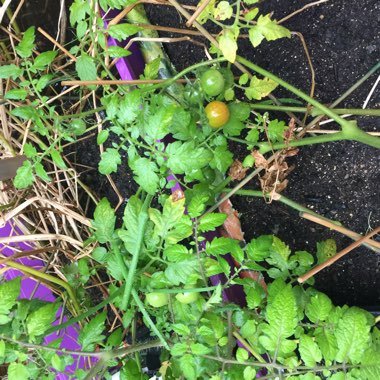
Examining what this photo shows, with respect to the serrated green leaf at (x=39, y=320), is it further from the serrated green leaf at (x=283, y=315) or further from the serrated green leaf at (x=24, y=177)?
the serrated green leaf at (x=283, y=315)

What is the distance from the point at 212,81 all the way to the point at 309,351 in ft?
1.81

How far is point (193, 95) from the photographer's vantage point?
1.08 metres

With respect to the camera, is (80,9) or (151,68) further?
(151,68)

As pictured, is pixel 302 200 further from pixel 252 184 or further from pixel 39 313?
pixel 39 313

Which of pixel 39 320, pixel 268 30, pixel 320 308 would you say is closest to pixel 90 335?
pixel 39 320

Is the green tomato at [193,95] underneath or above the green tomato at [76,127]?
above

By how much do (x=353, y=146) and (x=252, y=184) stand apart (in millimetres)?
280

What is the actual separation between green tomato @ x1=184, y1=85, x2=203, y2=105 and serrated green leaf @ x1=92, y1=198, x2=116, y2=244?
295mm

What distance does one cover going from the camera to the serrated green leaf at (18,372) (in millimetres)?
891

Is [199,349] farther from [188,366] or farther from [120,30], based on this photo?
[120,30]

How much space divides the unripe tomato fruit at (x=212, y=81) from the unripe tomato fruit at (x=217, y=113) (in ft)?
0.09

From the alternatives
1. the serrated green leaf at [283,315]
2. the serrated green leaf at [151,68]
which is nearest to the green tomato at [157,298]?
the serrated green leaf at [283,315]

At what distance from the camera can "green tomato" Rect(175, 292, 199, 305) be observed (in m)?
0.96

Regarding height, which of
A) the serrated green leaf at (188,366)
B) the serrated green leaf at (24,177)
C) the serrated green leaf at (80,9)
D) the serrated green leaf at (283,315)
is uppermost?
the serrated green leaf at (80,9)
